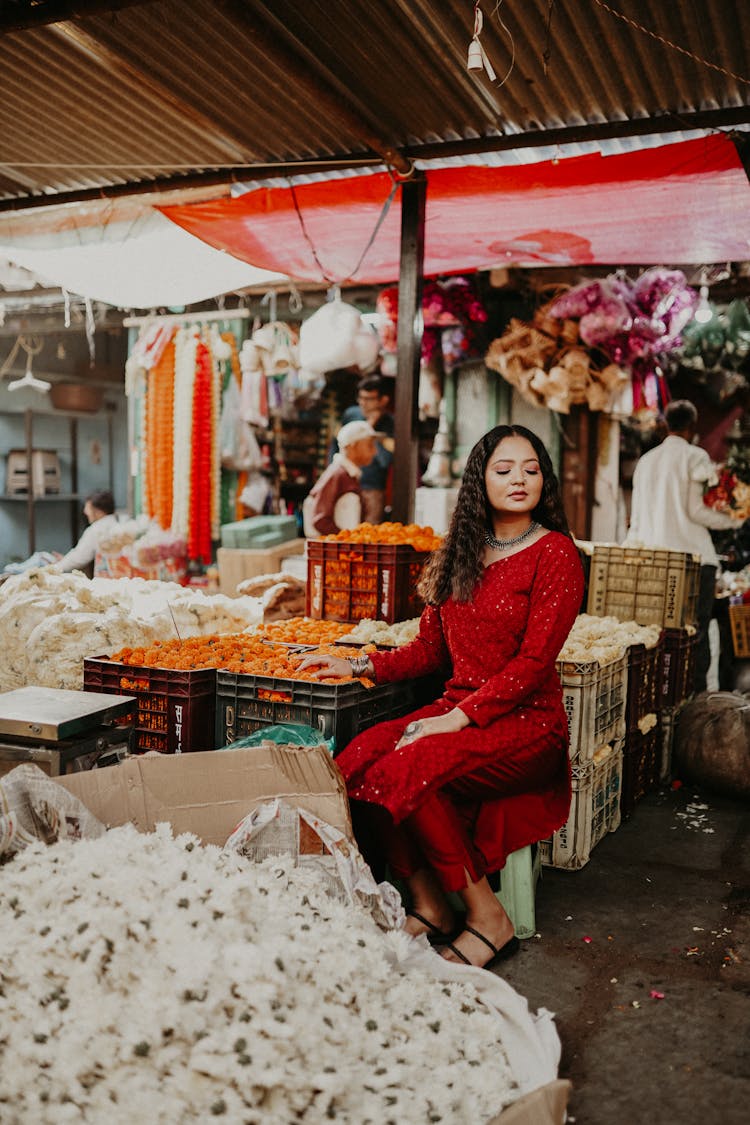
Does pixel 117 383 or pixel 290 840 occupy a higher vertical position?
pixel 117 383

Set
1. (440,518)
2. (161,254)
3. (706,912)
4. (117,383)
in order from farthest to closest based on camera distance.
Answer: (117,383) < (440,518) < (161,254) < (706,912)

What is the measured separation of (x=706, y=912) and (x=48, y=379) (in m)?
11.9

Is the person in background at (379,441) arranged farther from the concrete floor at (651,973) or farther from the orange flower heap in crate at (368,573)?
the concrete floor at (651,973)

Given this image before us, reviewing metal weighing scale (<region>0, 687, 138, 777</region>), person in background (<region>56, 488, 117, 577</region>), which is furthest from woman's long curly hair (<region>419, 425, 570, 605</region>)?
person in background (<region>56, 488, 117, 577</region>)

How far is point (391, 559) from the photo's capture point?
4.90 meters

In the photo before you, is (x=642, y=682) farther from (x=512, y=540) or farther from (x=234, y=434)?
(x=234, y=434)

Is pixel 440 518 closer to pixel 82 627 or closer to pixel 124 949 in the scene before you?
pixel 82 627

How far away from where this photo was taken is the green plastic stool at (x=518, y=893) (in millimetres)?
3373

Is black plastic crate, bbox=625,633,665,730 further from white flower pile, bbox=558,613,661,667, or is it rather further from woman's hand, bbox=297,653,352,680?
woman's hand, bbox=297,653,352,680

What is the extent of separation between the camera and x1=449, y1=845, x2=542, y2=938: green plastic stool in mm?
3373

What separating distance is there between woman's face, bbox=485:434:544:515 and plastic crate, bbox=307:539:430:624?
1.51 m

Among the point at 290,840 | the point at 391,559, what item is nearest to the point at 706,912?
the point at 290,840

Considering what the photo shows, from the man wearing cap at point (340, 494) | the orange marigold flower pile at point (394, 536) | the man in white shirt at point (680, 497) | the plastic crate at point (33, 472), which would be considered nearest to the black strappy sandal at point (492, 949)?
the orange marigold flower pile at point (394, 536)

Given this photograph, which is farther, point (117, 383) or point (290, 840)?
point (117, 383)
